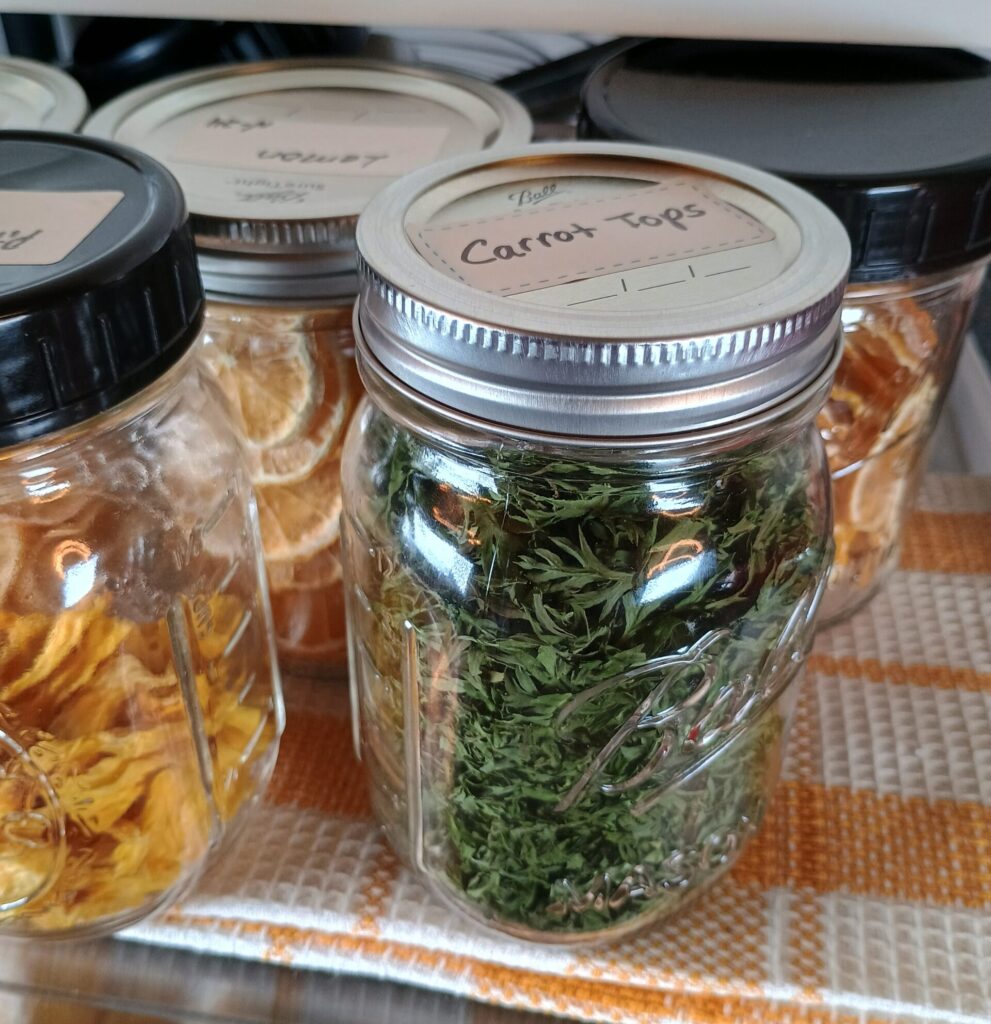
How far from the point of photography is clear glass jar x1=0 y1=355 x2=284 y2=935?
0.46m

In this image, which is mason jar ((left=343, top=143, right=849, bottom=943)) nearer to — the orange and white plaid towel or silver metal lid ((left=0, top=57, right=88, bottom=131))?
the orange and white plaid towel

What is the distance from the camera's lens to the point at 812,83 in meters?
0.67

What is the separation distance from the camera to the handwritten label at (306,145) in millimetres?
613

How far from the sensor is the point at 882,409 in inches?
25.6

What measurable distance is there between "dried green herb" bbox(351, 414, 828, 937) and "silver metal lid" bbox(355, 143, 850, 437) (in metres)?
0.04

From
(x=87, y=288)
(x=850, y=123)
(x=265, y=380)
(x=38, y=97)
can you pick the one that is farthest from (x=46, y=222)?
(x=850, y=123)

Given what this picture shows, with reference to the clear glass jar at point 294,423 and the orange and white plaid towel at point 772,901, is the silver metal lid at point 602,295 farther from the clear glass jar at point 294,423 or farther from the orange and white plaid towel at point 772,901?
the orange and white plaid towel at point 772,901

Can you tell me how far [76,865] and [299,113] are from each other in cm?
46

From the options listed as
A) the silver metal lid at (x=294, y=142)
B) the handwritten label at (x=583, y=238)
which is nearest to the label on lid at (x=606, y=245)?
the handwritten label at (x=583, y=238)

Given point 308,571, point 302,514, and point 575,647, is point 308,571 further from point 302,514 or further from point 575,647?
point 575,647

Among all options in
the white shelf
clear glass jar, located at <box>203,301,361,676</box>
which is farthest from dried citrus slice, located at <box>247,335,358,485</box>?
the white shelf

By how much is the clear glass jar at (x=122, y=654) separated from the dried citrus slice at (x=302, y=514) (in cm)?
6

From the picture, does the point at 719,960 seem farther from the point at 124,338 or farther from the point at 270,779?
the point at 124,338

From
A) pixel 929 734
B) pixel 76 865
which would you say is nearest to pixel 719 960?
pixel 929 734
